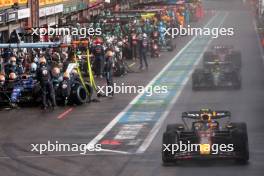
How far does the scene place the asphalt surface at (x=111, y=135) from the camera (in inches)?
636

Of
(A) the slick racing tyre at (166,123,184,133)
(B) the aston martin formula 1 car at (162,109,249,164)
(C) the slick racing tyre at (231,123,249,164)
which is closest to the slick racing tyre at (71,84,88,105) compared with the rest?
(A) the slick racing tyre at (166,123,184,133)

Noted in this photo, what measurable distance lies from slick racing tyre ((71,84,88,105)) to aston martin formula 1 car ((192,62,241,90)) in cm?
445

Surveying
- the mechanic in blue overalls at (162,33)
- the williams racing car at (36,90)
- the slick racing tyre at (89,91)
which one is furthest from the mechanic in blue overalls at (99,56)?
the mechanic in blue overalls at (162,33)

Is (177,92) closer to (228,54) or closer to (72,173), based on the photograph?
(228,54)

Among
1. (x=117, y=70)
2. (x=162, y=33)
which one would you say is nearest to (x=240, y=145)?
(x=117, y=70)

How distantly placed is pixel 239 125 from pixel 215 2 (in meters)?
100

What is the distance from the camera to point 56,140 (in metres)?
20.0

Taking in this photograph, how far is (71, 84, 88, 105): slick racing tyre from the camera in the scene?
25984mm

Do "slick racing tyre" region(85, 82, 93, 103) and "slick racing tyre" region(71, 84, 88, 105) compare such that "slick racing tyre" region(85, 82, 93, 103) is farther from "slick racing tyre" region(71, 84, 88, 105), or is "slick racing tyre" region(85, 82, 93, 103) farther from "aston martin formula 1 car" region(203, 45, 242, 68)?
"aston martin formula 1 car" region(203, 45, 242, 68)

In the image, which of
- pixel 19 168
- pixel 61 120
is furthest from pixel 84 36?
pixel 19 168

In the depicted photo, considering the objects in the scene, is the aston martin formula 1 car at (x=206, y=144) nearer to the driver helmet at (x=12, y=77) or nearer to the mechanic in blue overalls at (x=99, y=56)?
the driver helmet at (x=12, y=77)

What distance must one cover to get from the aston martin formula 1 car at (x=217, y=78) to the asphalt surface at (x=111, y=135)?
446mm

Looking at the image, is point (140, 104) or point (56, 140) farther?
point (140, 104)

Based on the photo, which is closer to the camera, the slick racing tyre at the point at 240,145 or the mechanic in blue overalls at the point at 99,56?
the slick racing tyre at the point at 240,145
